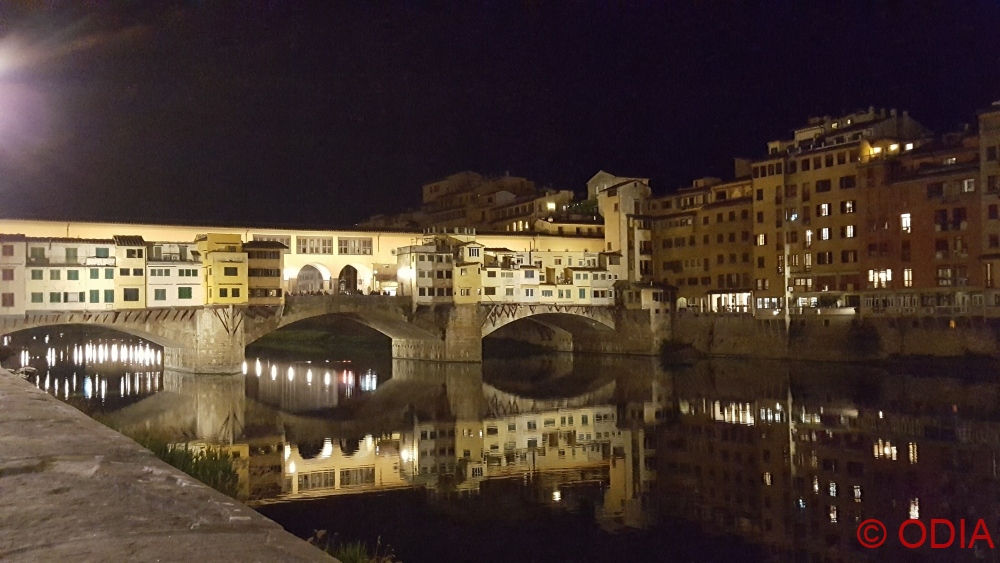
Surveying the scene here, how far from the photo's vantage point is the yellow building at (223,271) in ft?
151

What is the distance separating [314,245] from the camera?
54312 mm

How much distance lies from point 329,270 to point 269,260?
7681mm

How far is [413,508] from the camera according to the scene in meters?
17.5

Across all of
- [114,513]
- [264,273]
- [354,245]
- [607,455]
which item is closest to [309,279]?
[354,245]

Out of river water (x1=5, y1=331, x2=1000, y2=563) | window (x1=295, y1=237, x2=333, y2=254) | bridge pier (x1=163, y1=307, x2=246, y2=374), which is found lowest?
river water (x1=5, y1=331, x2=1000, y2=563)

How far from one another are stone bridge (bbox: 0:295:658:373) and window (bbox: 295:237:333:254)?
5.64 m

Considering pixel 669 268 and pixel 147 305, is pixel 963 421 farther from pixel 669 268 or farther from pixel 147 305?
pixel 147 305

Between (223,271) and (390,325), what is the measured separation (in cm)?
1185

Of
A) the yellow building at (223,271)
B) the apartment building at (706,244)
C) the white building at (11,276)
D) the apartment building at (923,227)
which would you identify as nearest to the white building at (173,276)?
the yellow building at (223,271)

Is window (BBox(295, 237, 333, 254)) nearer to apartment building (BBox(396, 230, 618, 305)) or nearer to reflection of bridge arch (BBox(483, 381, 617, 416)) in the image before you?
apartment building (BBox(396, 230, 618, 305))

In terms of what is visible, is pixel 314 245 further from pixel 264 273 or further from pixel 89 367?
pixel 89 367

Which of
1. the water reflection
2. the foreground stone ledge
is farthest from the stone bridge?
the foreground stone ledge

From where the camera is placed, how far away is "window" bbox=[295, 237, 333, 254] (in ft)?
177

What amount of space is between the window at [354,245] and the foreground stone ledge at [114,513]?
164 ft
